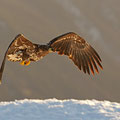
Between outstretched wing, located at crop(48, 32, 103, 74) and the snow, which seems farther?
outstretched wing, located at crop(48, 32, 103, 74)

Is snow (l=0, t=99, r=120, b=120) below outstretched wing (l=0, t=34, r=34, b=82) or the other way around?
below

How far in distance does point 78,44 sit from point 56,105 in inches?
Answer: 77.6

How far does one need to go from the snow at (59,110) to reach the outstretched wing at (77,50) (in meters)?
1.01

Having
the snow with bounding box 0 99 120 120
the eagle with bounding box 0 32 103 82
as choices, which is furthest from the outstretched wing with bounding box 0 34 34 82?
the snow with bounding box 0 99 120 120

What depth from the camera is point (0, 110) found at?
941cm

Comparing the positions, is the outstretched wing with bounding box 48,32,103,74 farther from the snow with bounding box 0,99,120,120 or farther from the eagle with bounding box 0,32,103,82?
the snow with bounding box 0,99,120,120

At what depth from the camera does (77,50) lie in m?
10.0

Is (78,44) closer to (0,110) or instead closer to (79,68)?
(79,68)

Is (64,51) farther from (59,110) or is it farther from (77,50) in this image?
(59,110)

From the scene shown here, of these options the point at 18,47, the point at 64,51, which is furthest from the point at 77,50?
the point at 18,47

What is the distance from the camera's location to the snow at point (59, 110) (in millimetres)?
8570

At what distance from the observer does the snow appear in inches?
337

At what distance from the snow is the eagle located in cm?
100

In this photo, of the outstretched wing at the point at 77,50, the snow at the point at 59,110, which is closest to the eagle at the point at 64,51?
the outstretched wing at the point at 77,50
